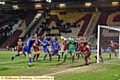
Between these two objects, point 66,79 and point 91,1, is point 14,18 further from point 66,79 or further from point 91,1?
point 66,79

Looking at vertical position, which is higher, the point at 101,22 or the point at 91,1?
the point at 91,1

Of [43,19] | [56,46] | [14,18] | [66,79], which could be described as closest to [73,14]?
[43,19]

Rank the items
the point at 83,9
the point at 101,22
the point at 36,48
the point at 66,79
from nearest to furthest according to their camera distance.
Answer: the point at 66,79 → the point at 36,48 → the point at 101,22 → the point at 83,9

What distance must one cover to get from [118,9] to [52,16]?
475 inches

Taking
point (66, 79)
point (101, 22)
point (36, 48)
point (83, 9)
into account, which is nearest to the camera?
point (66, 79)

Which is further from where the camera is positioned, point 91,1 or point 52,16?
point 52,16

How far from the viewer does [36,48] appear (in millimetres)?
26297

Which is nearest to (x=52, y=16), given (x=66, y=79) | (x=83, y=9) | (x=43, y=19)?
(x=43, y=19)

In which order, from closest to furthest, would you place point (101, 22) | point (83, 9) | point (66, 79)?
point (66, 79) < point (101, 22) < point (83, 9)

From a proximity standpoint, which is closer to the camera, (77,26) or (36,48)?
(36,48)

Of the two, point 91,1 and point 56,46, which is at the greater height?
point 91,1

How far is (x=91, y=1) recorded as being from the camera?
5612cm

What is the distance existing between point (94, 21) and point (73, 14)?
4663 mm

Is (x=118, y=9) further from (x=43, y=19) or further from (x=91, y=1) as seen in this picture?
(x=43, y=19)
